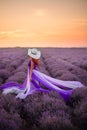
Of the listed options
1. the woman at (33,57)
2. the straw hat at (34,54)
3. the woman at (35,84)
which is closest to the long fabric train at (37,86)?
the woman at (35,84)

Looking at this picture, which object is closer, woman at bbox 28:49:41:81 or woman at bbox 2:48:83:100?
woman at bbox 2:48:83:100

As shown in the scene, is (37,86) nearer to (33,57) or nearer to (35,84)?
(35,84)

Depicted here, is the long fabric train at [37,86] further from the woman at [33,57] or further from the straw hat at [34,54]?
the straw hat at [34,54]

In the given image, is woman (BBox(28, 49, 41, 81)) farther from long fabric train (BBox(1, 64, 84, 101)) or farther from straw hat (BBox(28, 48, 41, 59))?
long fabric train (BBox(1, 64, 84, 101))

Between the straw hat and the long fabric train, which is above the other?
the straw hat

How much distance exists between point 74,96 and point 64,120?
4.89 feet

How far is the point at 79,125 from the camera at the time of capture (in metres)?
3.98

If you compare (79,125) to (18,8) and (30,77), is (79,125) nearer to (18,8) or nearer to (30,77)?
(30,77)

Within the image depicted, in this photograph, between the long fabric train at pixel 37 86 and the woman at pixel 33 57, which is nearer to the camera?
the long fabric train at pixel 37 86

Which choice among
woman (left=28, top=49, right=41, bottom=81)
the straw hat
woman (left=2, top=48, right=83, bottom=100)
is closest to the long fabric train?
woman (left=2, top=48, right=83, bottom=100)

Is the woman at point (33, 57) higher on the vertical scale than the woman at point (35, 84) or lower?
higher

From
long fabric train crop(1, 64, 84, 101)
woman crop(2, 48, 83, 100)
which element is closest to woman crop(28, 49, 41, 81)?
woman crop(2, 48, 83, 100)

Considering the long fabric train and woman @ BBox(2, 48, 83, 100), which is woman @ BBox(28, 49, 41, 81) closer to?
woman @ BBox(2, 48, 83, 100)

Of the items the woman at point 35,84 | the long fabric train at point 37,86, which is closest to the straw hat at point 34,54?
the woman at point 35,84
